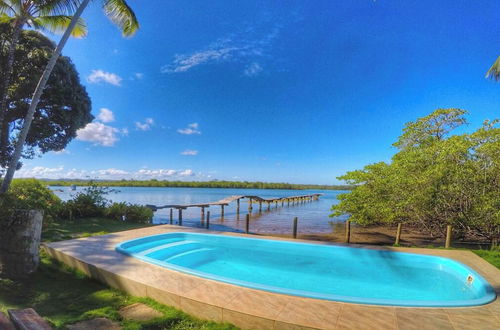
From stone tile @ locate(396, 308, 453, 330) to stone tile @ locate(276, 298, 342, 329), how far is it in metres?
0.66

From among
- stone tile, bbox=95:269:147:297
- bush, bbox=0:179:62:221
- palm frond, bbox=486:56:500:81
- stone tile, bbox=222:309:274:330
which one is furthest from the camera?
palm frond, bbox=486:56:500:81

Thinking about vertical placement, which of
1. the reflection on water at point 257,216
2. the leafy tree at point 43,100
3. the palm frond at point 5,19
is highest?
the palm frond at point 5,19

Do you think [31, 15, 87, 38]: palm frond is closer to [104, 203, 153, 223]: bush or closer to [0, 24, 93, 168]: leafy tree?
[0, 24, 93, 168]: leafy tree

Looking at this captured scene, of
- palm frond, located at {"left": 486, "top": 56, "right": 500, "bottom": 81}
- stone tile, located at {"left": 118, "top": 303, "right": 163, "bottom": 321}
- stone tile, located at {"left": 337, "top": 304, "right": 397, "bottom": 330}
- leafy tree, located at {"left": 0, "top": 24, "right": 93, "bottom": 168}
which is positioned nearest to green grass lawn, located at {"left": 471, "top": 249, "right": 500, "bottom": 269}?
stone tile, located at {"left": 337, "top": 304, "right": 397, "bottom": 330}

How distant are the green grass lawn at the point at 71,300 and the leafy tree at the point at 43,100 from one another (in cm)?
789

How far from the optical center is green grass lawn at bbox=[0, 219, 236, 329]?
277cm

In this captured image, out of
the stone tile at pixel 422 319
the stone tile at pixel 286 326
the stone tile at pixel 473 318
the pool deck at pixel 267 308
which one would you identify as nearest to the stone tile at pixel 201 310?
the pool deck at pixel 267 308

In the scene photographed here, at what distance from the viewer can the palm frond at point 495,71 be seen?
977 cm

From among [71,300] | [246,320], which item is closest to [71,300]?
[71,300]

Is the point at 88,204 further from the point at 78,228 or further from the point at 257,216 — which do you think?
the point at 257,216

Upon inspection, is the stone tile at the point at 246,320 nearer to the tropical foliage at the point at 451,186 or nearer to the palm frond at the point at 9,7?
the tropical foliage at the point at 451,186

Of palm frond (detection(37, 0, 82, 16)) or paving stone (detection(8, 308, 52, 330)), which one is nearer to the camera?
paving stone (detection(8, 308, 52, 330))

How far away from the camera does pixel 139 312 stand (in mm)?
3035

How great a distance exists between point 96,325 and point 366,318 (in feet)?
10.0
